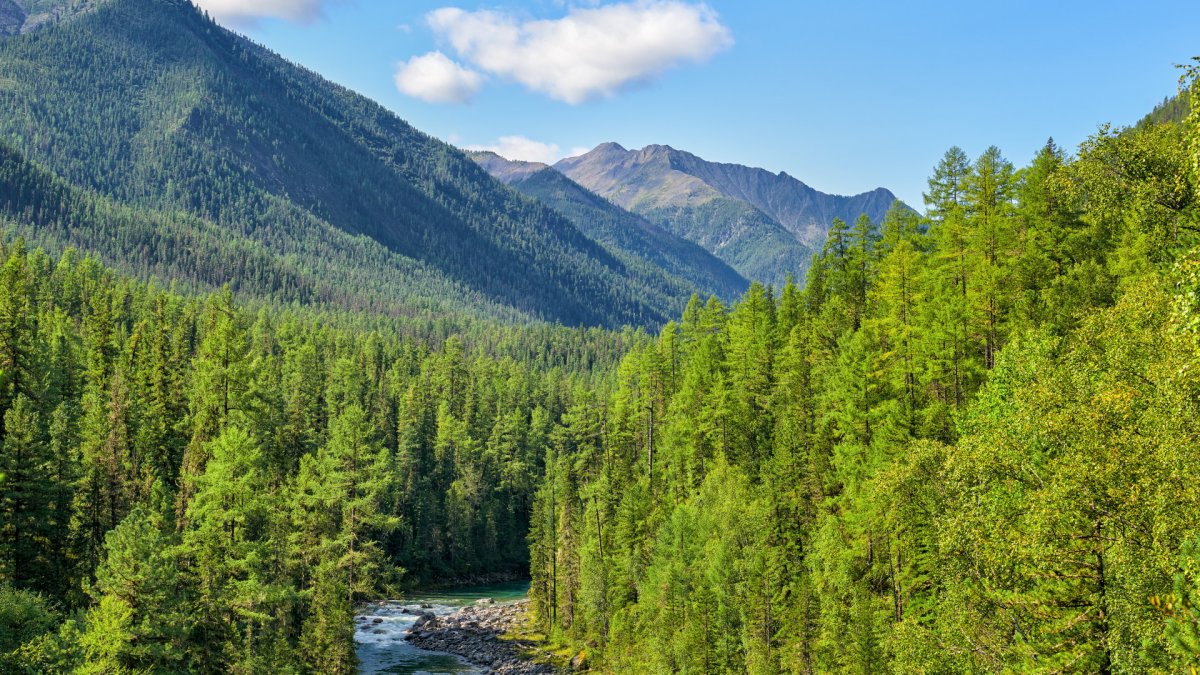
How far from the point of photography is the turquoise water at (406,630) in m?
69.4

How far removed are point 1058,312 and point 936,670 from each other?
22.3 meters

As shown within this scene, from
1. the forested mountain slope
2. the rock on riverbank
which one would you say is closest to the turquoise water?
the rock on riverbank

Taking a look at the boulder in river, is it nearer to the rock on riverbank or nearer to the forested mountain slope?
the rock on riverbank

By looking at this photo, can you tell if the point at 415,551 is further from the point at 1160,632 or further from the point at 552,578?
the point at 1160,632

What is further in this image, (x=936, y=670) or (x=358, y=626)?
(x=358, y=626)

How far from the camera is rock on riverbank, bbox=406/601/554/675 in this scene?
70312mm

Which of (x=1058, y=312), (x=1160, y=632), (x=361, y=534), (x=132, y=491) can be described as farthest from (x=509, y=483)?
(x=1160, y=632)

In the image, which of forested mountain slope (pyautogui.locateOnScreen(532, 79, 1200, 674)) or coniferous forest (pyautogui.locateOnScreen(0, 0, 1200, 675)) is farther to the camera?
coniferous forest (pyautogui.locateOnScreen(0, 0, 1200, 675))

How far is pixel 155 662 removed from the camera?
40875 mm

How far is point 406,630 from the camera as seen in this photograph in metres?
82.5

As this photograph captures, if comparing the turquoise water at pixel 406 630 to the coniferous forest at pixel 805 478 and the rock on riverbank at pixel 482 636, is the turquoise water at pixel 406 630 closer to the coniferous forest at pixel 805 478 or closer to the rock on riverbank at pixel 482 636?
the rock on riverbank at pixel 482 636

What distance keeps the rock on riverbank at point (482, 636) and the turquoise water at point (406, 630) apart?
1488 millimetres

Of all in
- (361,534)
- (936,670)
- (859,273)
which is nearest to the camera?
(936,670)

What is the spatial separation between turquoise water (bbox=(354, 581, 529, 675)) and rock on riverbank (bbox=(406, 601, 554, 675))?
1.49 meters
